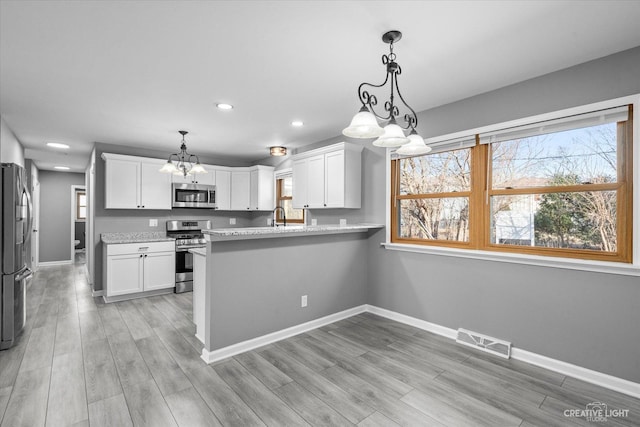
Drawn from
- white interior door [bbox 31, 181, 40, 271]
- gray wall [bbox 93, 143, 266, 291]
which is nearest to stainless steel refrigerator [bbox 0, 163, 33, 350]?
gray wall [bbox 93, 143, 266, 291]

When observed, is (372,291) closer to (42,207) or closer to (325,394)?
(325,394)

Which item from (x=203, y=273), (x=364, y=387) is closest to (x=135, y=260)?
(x=203, y=273)

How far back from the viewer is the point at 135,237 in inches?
207

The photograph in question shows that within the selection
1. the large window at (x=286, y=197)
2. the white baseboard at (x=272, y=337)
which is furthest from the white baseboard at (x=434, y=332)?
the large window at (x=286, y=197)

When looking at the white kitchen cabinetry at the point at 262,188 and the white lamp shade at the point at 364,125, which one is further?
the white kitchen cabinetry at the point at 262,188

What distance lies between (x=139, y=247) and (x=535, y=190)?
5.24 meters

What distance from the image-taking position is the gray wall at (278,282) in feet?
9.07

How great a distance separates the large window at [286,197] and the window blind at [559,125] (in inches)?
141

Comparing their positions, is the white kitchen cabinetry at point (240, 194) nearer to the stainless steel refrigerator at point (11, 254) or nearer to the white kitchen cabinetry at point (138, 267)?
the white kitchen cabinetry at point (138, 267)

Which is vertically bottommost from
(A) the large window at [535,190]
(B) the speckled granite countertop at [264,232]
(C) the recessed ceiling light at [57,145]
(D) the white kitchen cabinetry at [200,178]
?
(B) the speckled granite countertop at [264,232]

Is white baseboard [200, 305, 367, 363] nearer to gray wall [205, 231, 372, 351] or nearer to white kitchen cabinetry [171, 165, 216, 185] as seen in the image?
gray wall [205, 231, 372, 351]

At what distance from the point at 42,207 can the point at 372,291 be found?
861cm

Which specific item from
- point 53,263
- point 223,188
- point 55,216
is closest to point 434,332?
point 223,188

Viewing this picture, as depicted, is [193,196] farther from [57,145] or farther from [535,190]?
[535,190]
